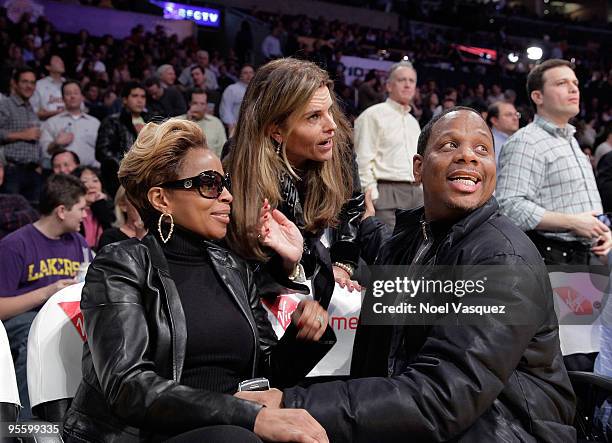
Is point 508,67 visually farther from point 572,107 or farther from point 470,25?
point 572,107

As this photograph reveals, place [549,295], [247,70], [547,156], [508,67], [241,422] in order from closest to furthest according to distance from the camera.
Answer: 1. [241,422]
2. [549,295]
3. [547,156]
4. [247,70]
5. [508,67]

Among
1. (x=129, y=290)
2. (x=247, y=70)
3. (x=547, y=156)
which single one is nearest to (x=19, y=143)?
(x=247, y=70)

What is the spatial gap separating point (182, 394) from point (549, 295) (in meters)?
1.03

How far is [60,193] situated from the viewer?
14.5ft

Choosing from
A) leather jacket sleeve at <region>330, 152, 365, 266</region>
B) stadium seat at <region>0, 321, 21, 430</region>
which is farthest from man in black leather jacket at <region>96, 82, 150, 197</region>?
stadium seat at <region>0, 321, 21, 430</region>

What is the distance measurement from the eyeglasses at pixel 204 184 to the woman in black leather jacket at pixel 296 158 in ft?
1.25

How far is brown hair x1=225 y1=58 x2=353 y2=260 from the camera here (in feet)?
9.05

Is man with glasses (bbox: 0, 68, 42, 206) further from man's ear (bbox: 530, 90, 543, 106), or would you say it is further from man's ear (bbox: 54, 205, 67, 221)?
man's ear (bbox: 530, 90, 543, 106)

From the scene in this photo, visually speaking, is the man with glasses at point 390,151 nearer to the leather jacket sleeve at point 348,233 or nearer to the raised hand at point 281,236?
the leather jacket sleeve at point 348,233

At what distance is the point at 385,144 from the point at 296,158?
3006 millimetres

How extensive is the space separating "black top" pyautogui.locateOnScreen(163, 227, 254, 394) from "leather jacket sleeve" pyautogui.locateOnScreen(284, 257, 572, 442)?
38 cm

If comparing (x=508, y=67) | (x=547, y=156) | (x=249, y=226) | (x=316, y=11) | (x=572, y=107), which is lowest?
(x=249, y=226)

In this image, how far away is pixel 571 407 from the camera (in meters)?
2.06

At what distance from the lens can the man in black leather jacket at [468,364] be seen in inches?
72.9
